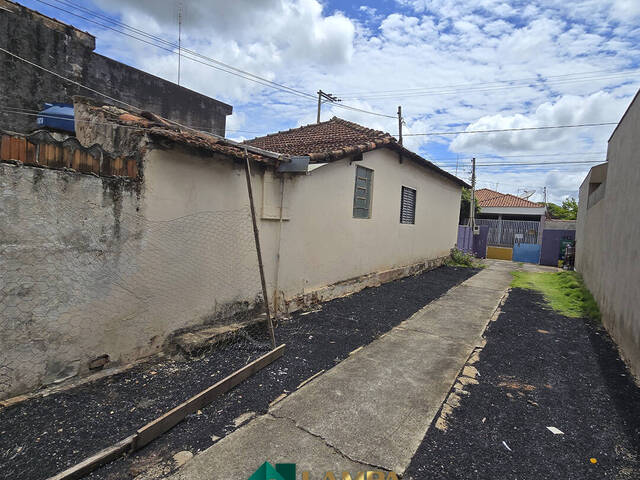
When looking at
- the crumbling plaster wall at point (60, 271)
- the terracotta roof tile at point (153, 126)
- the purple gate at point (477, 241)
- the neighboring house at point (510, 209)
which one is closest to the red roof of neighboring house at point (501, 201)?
the neighboring house at point (510, 209)

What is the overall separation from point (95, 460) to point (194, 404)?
0.83 meters

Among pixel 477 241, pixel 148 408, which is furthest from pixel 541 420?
pixel 477 241

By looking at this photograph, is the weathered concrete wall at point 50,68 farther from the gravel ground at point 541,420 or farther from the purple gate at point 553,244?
the purple gate at point 553,244

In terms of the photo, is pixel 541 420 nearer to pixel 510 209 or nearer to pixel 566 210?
pixel 510 209

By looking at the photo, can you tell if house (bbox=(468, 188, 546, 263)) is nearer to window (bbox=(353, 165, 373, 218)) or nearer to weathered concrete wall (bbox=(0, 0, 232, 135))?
window (bbox=(353, 165, 373, 218))

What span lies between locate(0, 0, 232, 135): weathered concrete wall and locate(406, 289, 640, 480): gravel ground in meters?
9.87

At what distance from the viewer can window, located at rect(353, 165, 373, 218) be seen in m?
8.04

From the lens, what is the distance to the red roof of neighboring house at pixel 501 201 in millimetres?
28125

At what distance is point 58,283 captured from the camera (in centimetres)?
313

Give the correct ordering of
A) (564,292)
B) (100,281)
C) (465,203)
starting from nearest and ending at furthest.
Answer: (100,281) < (564,292) < (465,203)

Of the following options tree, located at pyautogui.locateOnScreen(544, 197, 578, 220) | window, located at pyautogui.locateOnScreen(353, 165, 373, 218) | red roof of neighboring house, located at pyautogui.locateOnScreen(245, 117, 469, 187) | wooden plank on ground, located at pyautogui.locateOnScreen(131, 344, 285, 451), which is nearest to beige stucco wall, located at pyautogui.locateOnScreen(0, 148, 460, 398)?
red roof of neighboring house, located at pyautogui.locateOnScreen(245, 117, 469, 187)

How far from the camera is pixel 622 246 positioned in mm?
5141

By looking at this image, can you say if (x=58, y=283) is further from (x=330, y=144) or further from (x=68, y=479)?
(x=330, y=144)

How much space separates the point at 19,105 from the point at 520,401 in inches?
426
